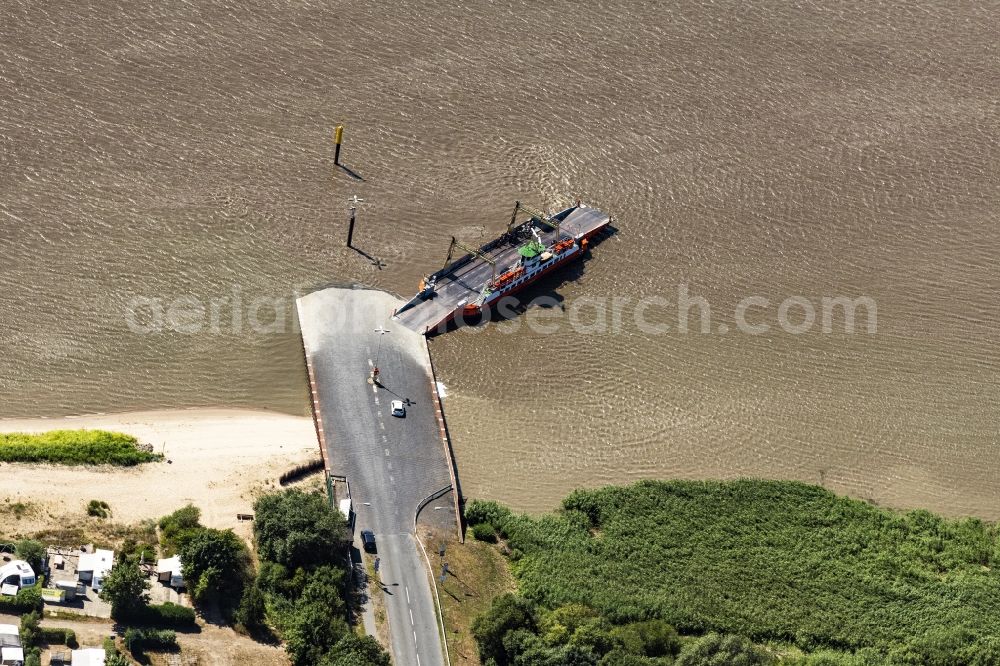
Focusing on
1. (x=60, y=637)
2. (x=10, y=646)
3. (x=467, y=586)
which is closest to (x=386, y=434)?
(x=467, y=586)

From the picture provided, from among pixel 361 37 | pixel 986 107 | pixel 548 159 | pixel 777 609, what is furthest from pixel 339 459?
pixel 986 107

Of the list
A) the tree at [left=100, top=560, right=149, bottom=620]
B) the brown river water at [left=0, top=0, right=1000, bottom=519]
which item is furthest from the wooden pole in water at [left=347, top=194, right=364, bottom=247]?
the tree at [left=100, top=560, right=149, bottom=620]

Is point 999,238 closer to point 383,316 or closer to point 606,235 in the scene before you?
point 606,235

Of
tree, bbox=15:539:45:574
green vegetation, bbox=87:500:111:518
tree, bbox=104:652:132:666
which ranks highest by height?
green vegetation, bbox=87:500:111:518

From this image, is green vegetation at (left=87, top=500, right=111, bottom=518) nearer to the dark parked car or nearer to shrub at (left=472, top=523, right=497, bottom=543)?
the dark parked car

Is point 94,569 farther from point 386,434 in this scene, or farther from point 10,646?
point 386,434

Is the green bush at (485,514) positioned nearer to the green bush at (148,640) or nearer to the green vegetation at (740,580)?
the green vegetation at (740,580)
